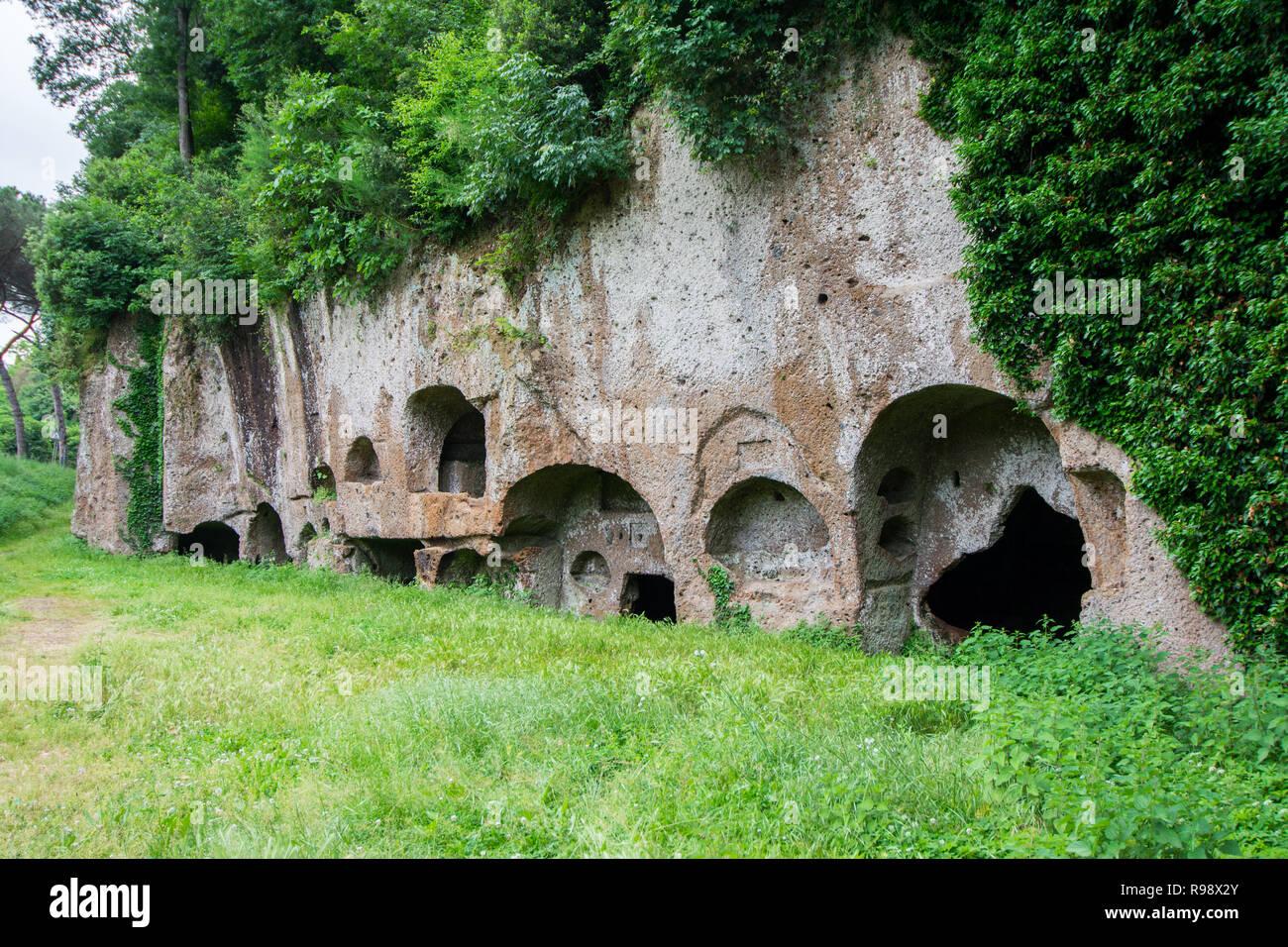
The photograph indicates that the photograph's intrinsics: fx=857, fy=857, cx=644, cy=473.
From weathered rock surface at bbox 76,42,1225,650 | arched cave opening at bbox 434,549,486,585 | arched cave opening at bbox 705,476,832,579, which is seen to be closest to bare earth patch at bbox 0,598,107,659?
weathered rock surface at bbox 76,42,1225,650

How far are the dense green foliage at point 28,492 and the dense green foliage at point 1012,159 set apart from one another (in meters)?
14.8

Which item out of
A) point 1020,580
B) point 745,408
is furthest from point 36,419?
point 1020,580

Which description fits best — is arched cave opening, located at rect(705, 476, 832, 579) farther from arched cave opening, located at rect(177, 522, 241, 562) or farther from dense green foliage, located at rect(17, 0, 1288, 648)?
arched cave opening, located at rect(177, 522, 241, 562)

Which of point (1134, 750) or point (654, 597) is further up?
point (1134, 750)

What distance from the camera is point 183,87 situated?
23641 mm

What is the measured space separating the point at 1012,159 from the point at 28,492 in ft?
98.9

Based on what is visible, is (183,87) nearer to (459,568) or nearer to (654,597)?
(459,568)

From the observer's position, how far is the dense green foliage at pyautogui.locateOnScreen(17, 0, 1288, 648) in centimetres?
641

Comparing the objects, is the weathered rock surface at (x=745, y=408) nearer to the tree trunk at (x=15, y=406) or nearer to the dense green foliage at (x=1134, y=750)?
the dense green foliage at (x=1134, y=750)

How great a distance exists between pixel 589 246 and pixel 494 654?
18.8ft

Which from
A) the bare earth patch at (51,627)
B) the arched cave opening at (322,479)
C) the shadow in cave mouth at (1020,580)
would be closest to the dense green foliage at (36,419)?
the arched cave opening at (322,479)

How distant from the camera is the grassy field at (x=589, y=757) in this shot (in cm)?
419

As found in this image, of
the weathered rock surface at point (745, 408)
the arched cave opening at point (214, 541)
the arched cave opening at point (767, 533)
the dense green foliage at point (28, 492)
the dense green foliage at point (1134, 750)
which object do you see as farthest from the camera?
the dense green foliage at point (28, 492)

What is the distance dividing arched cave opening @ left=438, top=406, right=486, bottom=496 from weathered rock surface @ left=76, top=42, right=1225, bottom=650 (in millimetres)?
40
